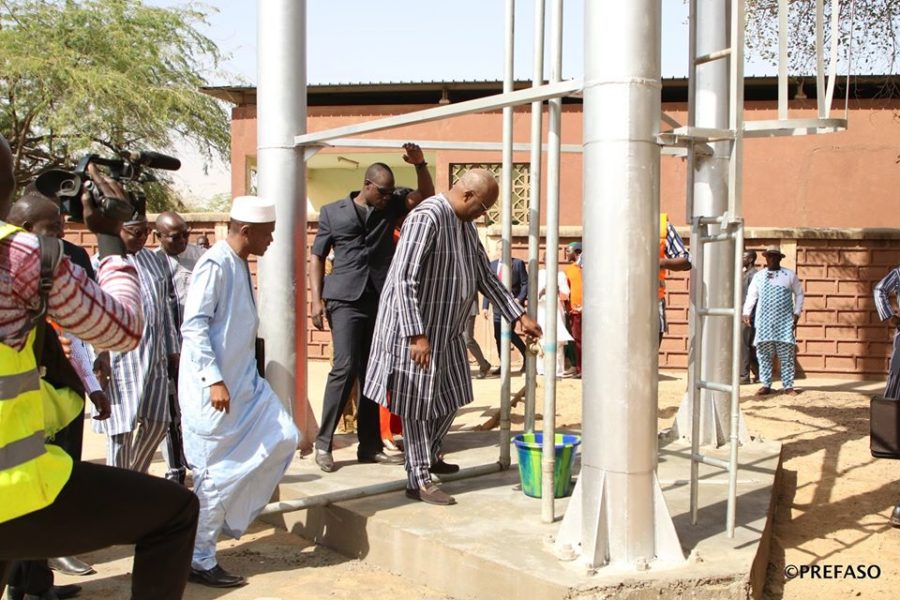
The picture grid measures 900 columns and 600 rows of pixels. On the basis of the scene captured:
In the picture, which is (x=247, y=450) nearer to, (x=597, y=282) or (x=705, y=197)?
(x=597, y=282)

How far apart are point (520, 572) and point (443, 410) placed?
1.34 m

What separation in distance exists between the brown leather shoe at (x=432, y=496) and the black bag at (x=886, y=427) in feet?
7.29

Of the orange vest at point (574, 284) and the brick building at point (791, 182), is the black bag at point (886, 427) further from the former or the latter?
the brick building at point (791, 182)

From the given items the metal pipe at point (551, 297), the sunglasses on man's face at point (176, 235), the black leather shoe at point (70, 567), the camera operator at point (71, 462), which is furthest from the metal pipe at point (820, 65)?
the black leather shoe at point (70, 567)

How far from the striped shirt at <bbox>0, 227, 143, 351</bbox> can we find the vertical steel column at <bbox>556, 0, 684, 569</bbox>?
190cm

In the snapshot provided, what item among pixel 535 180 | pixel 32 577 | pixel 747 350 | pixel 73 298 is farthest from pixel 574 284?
pixel 73 298

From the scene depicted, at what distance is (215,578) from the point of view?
172 inches

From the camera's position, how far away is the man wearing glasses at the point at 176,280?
5469 mm

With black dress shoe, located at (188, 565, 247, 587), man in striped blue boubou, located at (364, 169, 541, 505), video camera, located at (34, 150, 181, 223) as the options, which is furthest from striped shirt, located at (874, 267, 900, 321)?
video camera, located at (34, 150, 181, 223)

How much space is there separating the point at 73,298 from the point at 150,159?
0.94m

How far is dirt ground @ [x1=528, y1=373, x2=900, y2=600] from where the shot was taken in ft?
15.2

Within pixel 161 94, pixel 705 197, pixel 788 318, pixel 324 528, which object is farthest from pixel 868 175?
pixel 324 528

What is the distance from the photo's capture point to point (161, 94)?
1933cm

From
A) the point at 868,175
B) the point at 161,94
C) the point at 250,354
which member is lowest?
the point at 250,354
